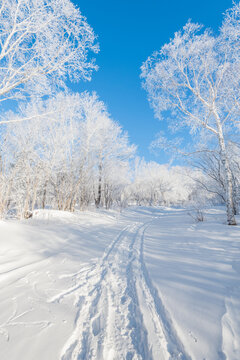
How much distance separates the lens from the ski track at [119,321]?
3.90 feet

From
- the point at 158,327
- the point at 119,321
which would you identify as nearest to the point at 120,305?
the point at 119,321

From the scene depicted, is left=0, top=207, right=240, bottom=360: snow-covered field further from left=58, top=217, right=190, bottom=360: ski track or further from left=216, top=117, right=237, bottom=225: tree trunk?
left=216, top=117, right=237, bottom=225: tree trunk

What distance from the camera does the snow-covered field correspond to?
1.20 m

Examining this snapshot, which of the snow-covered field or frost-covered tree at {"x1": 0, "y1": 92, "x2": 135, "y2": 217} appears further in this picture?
frost-covered tree at {"x1": 0, "y1": 92, "x2": 135, "y2": 217}

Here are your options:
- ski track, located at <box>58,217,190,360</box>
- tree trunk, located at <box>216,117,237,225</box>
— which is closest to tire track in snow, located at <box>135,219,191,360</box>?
ski track, located at <box>58,217,190,360</box>

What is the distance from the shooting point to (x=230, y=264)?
2.49m

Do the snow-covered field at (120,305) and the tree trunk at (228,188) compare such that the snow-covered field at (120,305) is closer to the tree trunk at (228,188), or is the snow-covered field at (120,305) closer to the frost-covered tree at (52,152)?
the tree trunk at (228,188)

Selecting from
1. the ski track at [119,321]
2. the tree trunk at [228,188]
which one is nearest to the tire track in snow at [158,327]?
the ski track at [119,321]

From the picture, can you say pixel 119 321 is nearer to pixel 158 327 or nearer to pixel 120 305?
pixel 120 305

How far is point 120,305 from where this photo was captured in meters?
1.79

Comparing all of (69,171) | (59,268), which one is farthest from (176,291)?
(69,171)

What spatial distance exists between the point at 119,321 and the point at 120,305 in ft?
0.88

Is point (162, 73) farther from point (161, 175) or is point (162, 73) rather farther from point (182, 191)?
point (182, 191)

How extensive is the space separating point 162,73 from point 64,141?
302 inches
